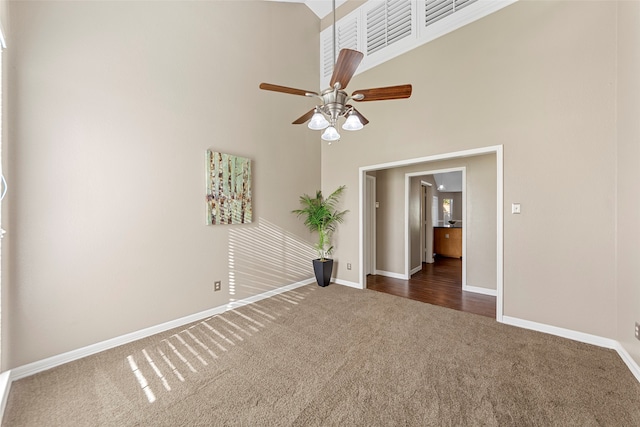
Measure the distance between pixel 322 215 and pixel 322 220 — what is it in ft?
0.35

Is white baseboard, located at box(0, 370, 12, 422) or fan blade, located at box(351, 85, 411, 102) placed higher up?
fan blade, located at box(351, 85, 411, 102)

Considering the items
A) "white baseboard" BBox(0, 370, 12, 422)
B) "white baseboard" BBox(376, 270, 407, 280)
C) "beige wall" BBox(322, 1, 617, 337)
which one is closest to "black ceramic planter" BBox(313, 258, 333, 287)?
"white baseboard" BBox(376, 270, 407, 280)

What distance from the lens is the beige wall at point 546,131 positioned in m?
2.48

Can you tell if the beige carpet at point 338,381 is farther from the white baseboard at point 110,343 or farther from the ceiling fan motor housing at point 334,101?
the ceiling fan motor housing at point 334,101

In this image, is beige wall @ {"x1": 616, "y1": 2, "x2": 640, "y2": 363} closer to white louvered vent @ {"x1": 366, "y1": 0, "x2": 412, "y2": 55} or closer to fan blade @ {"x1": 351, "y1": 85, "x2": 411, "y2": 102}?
fan blade @ {"x1": 351, "y1": 85, "x2": 411, "y2": 102}

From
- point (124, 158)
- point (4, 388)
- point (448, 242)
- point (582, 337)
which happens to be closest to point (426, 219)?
point (448, 242)

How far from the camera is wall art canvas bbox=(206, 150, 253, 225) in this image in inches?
128

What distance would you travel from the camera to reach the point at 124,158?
8.48 ft

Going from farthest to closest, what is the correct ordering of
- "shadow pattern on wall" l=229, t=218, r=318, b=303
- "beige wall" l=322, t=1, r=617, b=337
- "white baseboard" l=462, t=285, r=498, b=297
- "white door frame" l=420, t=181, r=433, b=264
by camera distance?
"white door frame" l=420, t=181, r=433, b=264 → "white baseboard" l=462, t=285, r=498, b=297 → "shadow pattern on wall" l=229, t=218, r=318, b=303 → "beige wall" l=322, t=1, r=617, b=337

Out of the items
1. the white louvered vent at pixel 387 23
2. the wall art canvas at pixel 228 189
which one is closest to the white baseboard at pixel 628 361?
the wall art canvas at pixel 228 189

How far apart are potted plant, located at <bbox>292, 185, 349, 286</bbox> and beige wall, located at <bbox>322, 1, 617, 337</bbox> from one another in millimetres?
1862

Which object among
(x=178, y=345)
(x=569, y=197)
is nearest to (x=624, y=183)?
(x=569, y=197)

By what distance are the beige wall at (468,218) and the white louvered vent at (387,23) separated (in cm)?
210

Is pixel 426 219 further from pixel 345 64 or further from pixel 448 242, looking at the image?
pixel 345 64
